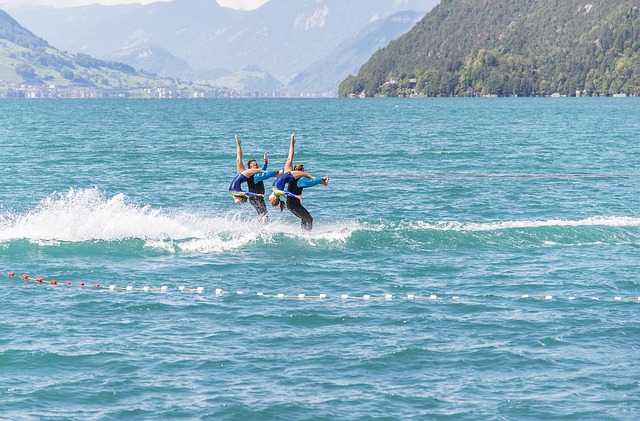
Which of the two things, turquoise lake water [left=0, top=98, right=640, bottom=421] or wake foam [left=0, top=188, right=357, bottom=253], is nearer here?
turquoise lake water [left=0, top=98, right=640, bottom=421]

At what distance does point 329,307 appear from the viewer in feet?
73.2

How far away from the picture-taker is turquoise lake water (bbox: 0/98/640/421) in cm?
1672

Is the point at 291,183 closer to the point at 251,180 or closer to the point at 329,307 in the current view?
the point at 251,180

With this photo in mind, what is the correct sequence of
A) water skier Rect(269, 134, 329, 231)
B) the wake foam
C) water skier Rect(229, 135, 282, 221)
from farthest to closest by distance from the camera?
the wake foam → water skier Rect(229, 135, 282, 221) → water skier Rect(269, 134, 329, 231)

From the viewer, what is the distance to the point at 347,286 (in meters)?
24.4

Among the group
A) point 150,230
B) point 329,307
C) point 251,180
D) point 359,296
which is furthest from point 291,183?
point 329,307

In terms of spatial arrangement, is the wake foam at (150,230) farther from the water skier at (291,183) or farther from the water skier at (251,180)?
the water skier at (291,183)

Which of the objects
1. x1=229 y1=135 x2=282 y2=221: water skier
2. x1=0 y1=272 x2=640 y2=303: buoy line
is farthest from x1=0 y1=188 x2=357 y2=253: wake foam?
x1=0 y1=272 x2=640 y2=303: buoy line

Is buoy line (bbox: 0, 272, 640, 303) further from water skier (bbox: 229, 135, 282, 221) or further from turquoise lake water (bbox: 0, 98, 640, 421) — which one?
water skier (bbox: 229, 135, 282, 221)

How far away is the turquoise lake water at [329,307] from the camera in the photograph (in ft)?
54.9

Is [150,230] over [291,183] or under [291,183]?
under

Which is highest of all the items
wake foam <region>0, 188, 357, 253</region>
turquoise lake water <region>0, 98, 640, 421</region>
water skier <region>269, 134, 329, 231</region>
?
water skier <region>269, 134, 329, 231</region>

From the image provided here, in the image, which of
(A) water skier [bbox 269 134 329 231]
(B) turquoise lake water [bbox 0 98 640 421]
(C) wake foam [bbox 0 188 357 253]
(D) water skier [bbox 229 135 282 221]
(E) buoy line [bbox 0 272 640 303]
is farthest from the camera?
(C) wake foam [bbox 0 188 357 253]

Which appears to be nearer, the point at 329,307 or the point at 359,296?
the point at 329,307
